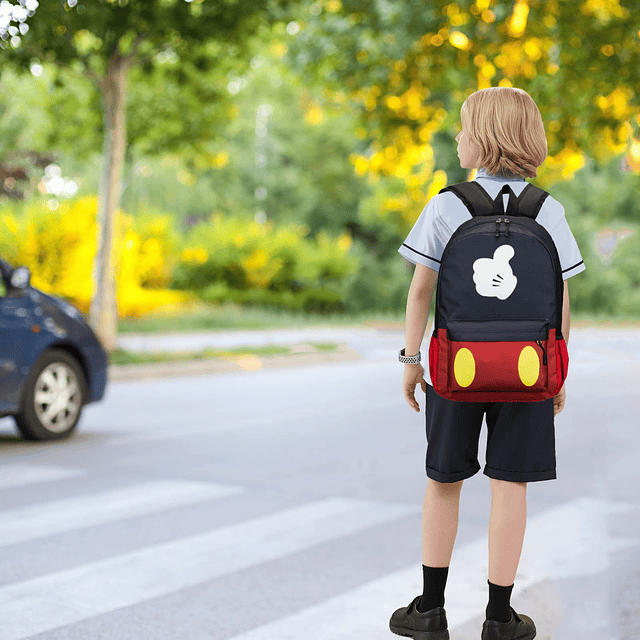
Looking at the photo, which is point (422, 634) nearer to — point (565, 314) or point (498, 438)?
point (498, 438)

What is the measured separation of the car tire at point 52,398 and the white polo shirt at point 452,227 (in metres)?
5.88

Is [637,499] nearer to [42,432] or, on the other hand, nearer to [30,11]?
[42,432]

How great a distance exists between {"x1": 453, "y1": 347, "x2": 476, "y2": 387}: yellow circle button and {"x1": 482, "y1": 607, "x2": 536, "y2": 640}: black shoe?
84cm

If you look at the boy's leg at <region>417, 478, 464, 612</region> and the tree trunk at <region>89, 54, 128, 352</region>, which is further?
the tree trunk at <region>89, 54, 128, 352</region>

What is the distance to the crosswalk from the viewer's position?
167 inches

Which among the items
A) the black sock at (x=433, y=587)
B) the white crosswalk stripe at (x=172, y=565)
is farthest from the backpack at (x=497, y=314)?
the white crosswalk stripe at (x=172, y=565)

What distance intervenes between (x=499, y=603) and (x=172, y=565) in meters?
1.99

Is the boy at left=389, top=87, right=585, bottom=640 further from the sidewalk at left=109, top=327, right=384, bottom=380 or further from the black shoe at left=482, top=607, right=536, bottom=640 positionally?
the sidewalk at left=109, top=327, right=384, bottom=380

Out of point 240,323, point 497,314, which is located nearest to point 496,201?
point 497,314

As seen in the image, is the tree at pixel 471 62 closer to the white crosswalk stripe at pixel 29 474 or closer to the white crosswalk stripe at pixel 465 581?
the white crosswalk stripe at pixel 29 474

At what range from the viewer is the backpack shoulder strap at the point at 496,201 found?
3.40 metres

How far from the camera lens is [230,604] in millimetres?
4461

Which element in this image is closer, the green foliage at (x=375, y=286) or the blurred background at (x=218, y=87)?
the blurred background at (x=218, y=87)

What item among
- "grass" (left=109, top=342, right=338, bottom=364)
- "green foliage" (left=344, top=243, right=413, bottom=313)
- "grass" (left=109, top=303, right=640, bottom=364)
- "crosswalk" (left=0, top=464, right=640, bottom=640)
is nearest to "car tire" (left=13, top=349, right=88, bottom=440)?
"crosswalk" (left=0, top=464, right=640, bottom=640)
